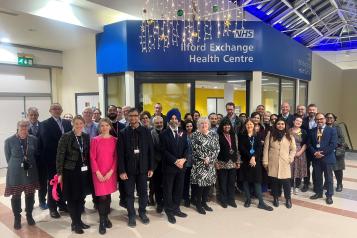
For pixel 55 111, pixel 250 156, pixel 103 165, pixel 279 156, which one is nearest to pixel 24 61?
pixel 55 111

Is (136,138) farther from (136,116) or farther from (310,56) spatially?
(310,56)

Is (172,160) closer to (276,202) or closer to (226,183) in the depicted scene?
(226,183)

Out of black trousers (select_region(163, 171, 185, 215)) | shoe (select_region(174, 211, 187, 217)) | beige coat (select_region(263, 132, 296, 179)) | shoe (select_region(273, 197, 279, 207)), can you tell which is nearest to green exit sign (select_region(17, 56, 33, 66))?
black trousers (select_region(163, 171, 185, 215))

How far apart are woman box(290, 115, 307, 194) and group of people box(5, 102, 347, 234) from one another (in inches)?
0.6

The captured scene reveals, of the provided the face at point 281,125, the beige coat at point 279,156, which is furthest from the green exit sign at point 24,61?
the face at point 281,125

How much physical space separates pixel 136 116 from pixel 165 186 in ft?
3.32

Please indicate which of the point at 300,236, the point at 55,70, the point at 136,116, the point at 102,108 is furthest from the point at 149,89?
the point at 300,236

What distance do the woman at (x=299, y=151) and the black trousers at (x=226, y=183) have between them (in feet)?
3.43

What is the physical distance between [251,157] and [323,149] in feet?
3.93

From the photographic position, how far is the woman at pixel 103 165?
3127 mm

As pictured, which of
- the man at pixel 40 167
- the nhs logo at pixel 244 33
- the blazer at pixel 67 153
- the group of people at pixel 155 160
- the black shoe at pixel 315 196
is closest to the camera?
the blazer at pixel 67 153

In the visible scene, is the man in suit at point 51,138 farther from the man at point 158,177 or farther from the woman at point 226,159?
the woman at point 226,159

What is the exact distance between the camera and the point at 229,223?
135 inches

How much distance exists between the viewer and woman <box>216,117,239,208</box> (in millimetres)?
3832
